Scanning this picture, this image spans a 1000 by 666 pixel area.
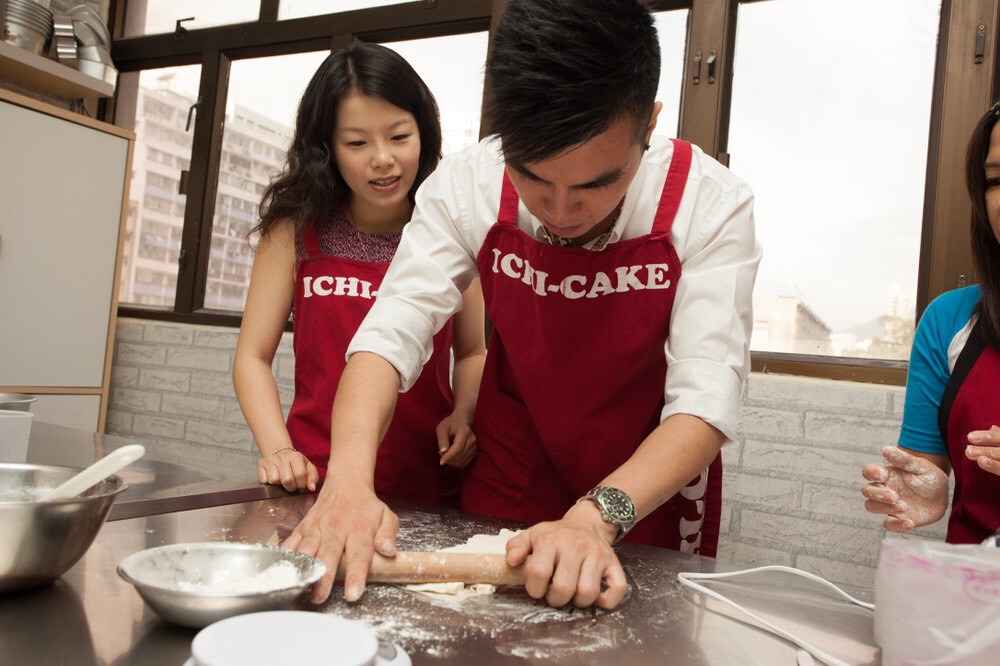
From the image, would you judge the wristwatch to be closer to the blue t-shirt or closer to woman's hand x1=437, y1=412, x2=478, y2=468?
woman's hand x1=437, y1=412, x2=478, y2=468

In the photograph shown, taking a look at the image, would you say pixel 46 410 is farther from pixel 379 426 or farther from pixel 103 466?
pixel 103 466

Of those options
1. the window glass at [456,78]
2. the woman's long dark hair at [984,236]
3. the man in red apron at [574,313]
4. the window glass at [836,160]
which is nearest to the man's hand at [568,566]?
the man in red apron at [574,313]

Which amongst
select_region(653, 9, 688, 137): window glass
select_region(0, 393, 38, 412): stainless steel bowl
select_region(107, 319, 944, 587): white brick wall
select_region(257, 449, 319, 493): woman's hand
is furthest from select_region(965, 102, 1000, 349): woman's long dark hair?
select_region(0, 393, 38, 412): stainless steel bowl

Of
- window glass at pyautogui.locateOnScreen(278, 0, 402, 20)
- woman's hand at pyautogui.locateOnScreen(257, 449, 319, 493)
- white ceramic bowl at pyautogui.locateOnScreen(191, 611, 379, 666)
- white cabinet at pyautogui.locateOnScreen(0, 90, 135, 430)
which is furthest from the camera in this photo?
window glass at pyautogui.locateOnScreen(278, 0, 402, 20)

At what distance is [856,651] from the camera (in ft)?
2.48

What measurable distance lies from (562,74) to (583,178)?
122 mm

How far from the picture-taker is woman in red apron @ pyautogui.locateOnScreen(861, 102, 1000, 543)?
47.3 inches

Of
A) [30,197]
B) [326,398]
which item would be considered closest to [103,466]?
[326,398]

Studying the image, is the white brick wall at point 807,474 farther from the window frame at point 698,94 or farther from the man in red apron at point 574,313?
the man in red apron at point 574,313

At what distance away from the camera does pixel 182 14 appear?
142 inches

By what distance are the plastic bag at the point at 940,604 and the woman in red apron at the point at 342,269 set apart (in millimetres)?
959

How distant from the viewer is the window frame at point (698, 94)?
212cm

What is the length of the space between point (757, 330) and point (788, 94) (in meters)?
0.72

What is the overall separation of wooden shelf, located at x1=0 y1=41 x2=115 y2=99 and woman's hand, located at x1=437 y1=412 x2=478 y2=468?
2.52 metres
